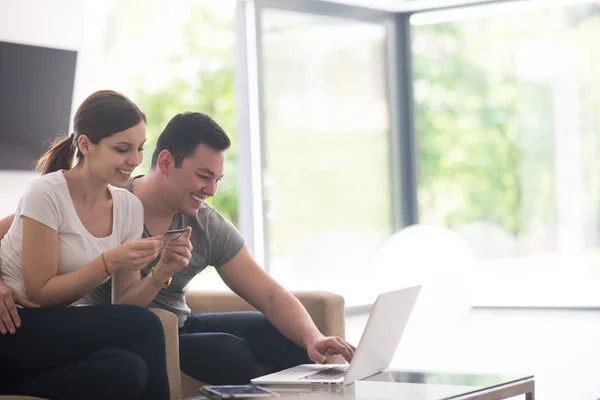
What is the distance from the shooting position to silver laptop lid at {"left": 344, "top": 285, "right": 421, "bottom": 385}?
207cm

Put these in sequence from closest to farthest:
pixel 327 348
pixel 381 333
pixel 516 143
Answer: pixel 381 333
pixel 327 348
pixel 516 143

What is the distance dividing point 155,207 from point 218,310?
0.44 metres

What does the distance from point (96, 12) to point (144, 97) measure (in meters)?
1.35

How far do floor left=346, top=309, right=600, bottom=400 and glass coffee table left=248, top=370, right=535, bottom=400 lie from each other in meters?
1.41

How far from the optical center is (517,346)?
498 cm

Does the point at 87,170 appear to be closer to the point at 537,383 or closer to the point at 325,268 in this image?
the point at 537,383

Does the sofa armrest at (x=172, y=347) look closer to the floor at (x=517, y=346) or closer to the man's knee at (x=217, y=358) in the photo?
the man's knee at (x=217, y=358)

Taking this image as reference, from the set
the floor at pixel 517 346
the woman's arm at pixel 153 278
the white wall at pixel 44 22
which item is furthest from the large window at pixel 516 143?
the woman's arm at pixel 153 278

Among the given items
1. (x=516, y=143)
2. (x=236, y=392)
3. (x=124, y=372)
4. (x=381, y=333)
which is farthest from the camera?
(x=516, y=143)

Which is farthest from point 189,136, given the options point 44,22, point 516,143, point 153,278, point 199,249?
point 516,143

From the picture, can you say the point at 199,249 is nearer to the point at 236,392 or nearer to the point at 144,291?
the point at 144,291

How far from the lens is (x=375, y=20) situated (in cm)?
711

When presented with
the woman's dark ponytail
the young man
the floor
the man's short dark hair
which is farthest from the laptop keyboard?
the floor

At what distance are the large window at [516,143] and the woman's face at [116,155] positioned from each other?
4.83 metres
